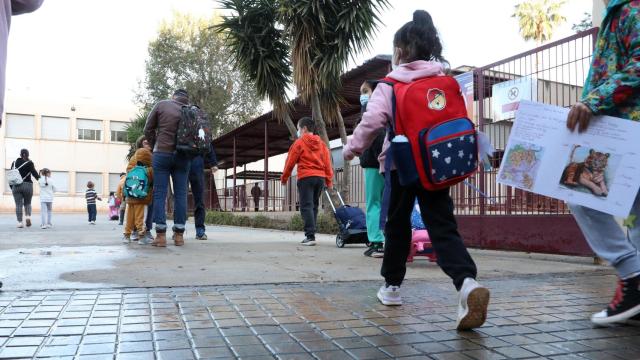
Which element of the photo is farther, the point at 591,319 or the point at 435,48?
A: the point at 435,48

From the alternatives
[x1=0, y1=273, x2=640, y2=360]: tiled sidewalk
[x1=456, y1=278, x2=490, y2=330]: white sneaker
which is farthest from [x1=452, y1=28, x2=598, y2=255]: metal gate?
[x1=456, y1=278, x2=490, y2=330]: white sneaker

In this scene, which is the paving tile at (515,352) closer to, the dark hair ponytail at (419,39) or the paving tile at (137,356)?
the paving tile at (137,356)

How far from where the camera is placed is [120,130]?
44.7m

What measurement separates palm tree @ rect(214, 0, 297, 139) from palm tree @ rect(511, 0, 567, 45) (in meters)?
23.9

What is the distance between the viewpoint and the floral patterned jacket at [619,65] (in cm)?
246

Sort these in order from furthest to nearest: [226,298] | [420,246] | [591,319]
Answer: [420,246], [226,298], [591,319]

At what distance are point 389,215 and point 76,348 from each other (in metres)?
1.70

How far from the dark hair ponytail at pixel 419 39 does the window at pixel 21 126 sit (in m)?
44.0

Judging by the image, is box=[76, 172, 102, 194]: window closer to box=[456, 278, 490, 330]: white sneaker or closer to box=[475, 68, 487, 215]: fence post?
box=[475, 68, 487, 215]: fence post

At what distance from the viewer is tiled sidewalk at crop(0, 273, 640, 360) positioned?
2.20 m

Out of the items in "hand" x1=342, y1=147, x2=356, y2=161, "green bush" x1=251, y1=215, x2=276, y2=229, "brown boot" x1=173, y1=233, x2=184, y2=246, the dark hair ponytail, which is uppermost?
the dark hair ponytail

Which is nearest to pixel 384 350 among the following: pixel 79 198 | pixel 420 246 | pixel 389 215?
pixel 389 215

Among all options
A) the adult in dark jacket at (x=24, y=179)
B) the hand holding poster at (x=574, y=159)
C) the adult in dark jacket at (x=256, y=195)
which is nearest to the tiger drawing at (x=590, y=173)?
the hand holding poster at (x=574, y=159)

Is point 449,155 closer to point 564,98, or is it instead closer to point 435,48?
point 435,48
